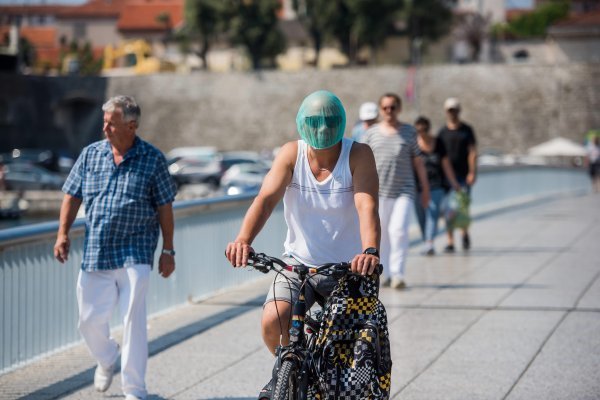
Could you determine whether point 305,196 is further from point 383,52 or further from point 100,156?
point 383,52

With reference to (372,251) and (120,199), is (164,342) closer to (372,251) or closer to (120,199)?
(120,199)

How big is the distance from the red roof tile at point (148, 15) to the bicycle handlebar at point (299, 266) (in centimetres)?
11206

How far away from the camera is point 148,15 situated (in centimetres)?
11844

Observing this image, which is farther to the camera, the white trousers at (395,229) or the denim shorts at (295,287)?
the white trousers at (395,229)

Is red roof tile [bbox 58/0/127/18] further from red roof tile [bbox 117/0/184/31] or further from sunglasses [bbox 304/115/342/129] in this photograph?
sunglasses [bbox 304/115/342/129]

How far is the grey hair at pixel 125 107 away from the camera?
20.9ft

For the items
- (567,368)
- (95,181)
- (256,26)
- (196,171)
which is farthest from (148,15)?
(95,181)

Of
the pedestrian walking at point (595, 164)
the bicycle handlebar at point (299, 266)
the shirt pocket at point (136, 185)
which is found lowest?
the pedestrian walking at point (595, 164)

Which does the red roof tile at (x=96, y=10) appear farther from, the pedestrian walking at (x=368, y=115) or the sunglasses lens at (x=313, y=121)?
the sunglasses lens at (x=313, y=121)

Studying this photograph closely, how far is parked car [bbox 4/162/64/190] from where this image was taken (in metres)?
46.0

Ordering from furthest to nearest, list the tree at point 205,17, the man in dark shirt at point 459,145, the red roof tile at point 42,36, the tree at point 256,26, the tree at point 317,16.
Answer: the red roof tile at point 42,36, the tree at point 205,17, the tree at point 256,26, the tree at point 317,16, the man in dark shirt at point 459,145

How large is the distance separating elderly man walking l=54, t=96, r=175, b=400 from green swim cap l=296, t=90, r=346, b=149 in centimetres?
173

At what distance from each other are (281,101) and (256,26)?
31.8 feet

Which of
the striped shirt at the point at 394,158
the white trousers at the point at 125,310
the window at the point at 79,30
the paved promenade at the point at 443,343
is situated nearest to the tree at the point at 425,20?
the window at the point at 79,30
